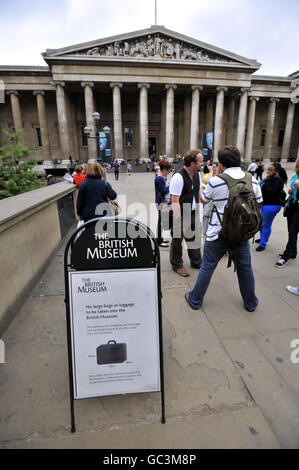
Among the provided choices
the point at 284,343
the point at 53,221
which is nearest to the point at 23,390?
the point at 284,343

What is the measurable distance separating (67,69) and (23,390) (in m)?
37.2

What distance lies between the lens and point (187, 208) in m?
4.25

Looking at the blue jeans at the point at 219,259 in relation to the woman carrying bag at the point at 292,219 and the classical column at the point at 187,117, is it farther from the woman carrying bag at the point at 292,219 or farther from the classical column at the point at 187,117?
the classical column at the point at 187,117

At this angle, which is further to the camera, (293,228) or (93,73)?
(93,73)

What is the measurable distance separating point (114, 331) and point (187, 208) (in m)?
2.77

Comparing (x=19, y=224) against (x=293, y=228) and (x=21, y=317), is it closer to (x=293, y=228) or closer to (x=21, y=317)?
(x=21, y=317)

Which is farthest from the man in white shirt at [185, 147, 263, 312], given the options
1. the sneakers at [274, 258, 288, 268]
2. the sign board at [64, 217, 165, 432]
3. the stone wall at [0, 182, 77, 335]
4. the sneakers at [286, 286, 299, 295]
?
the stone wall at [0, 182, 77, 335]

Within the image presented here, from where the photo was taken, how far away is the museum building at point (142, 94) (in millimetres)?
31766

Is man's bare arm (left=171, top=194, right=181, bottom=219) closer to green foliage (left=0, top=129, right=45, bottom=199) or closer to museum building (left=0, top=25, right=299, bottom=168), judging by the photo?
green foliage (left=0, top=129, right=45, bottom=199)

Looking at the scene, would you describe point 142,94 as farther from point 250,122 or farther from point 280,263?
point 280,263

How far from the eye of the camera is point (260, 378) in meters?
2.38

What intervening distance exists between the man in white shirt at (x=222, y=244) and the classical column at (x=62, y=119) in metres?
34.6

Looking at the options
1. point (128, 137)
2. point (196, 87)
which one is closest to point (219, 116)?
point (196, 87)

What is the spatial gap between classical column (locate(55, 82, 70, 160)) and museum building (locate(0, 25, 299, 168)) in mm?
114
